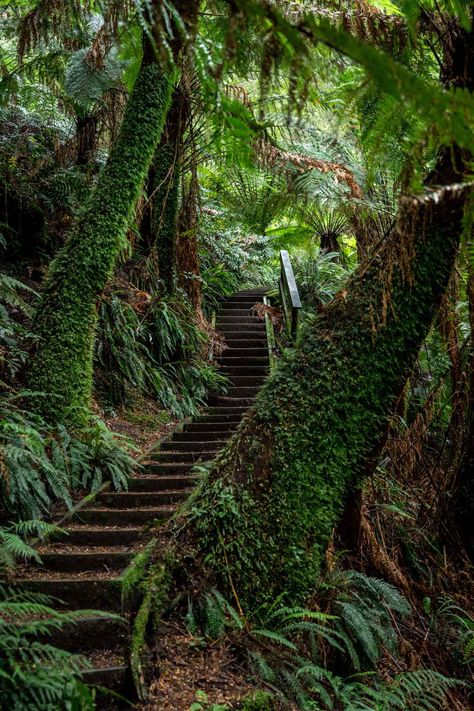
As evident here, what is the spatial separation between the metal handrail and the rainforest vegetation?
1.73 meters

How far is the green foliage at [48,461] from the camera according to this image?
4129 millimetres

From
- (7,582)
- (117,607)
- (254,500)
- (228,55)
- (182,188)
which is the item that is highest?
(182,188)

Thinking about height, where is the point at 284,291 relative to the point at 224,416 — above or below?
above

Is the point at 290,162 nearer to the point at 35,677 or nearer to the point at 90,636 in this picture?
the point at 90,636

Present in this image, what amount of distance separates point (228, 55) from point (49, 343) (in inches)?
171

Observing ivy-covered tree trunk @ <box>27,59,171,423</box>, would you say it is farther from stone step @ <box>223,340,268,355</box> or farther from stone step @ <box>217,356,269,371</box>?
stone step @ <box>223,340,268,355</box>

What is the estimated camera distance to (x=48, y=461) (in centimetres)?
436

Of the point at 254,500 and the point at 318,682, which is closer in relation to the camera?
the point at 318,682

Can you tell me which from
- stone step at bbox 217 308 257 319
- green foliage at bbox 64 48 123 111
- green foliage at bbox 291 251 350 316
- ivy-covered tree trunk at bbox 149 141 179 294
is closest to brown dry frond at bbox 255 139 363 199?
ivy-covered tree trunk at bbox 149 141 179 294

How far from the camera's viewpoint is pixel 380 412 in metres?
3.83

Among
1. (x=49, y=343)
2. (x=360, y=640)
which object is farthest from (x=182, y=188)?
(x=360, y=640)

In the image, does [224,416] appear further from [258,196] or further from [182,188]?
[258,196]

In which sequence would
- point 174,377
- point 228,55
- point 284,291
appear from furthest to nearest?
1. point 284,291
2. point 174,377
3. point 228,55

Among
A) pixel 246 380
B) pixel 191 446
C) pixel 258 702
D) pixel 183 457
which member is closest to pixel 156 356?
pixel 246 380
